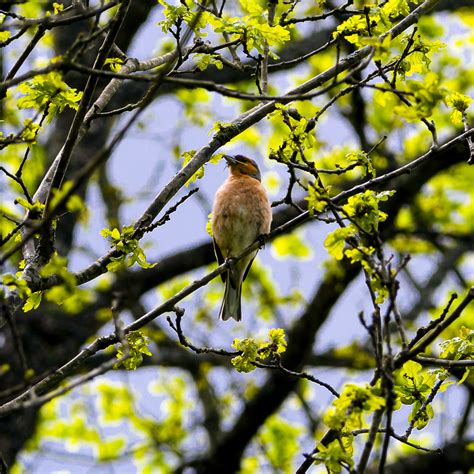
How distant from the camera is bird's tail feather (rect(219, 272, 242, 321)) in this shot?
7551 mm

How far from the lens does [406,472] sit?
31.0 feet

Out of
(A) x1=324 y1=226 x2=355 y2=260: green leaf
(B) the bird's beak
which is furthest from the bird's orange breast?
(A) x1=324 y1=226 x2=355 y2=260: green leaf

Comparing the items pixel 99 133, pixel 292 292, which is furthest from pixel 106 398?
pixel 99 133

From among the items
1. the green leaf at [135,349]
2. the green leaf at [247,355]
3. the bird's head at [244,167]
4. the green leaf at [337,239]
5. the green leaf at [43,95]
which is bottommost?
the green leaf at [135,349]

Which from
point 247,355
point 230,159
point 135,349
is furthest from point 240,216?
point 135,349

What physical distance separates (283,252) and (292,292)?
88 cm

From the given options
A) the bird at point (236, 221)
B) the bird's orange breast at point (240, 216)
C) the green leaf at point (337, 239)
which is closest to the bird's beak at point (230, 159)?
the bird at point (236, 221)

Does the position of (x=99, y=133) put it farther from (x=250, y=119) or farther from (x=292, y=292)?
(x=250, y=119)

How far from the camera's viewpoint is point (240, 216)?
7277 millimetres

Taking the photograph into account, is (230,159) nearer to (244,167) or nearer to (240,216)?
(244,167)

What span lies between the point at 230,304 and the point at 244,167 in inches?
54.7

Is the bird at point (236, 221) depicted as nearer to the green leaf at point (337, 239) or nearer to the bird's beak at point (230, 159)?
the bird's beak at point (230, 159)

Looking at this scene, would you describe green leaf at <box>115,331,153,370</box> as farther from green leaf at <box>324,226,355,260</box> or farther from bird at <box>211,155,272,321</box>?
bird at <box>211,155,272,321</box>

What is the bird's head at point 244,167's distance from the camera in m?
7.99
